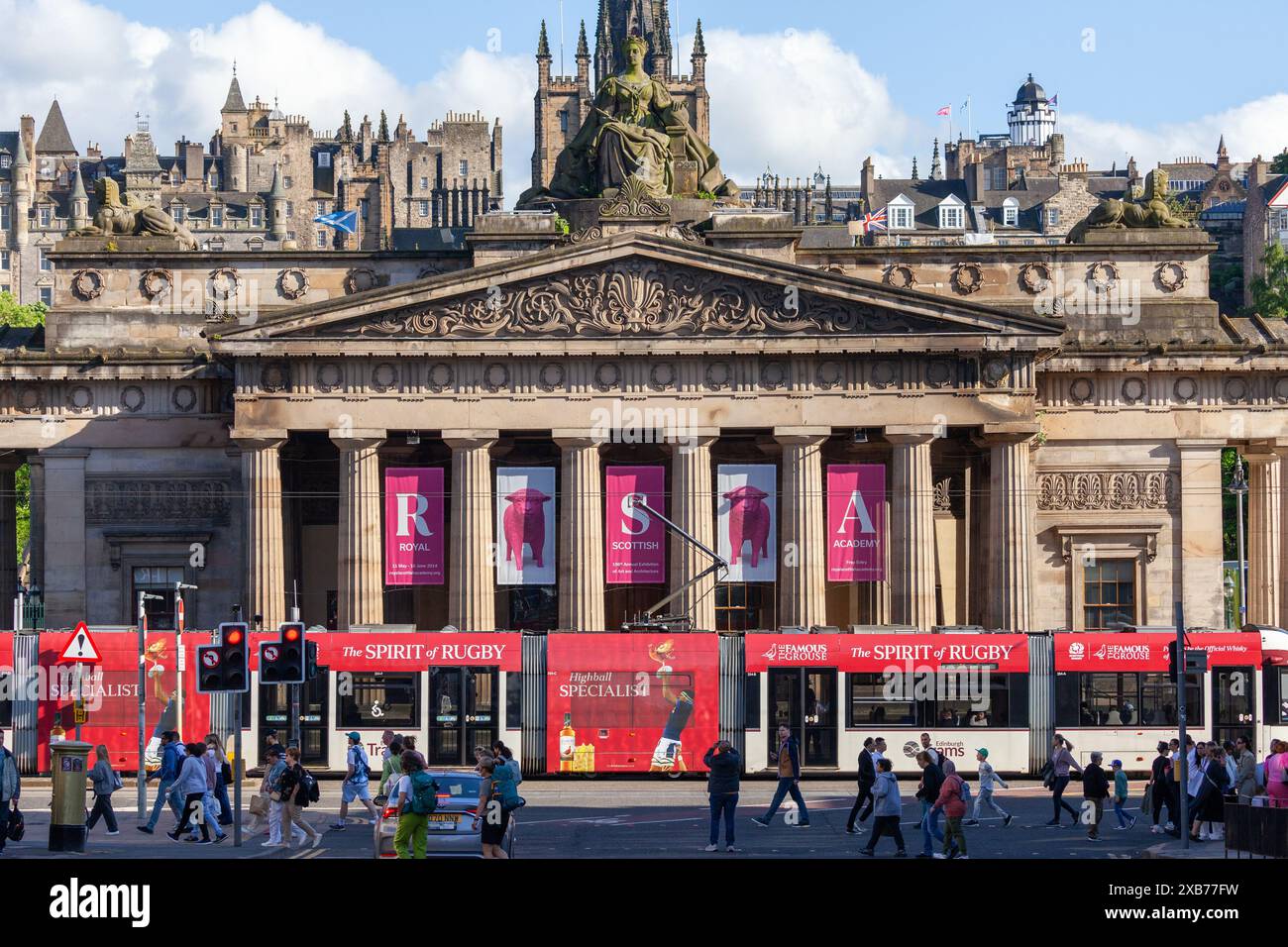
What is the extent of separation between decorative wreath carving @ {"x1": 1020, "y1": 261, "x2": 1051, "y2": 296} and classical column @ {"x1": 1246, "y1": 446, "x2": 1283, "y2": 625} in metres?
8.77

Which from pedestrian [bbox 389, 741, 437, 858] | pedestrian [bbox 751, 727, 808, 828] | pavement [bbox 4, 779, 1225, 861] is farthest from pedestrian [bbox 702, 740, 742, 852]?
pedestrian [bbox 389, 741, 437, 858]

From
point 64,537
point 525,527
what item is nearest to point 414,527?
point 525,527

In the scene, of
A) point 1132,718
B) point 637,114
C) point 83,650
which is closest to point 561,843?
point 83,650

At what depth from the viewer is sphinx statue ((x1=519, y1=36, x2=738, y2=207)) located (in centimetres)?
7588

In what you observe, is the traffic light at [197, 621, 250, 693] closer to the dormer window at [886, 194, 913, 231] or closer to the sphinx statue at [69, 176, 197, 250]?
the sphinx statue at [69, 176, 197, 250]

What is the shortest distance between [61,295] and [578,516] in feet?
66.1

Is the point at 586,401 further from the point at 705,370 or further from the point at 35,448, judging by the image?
the point at 35,448

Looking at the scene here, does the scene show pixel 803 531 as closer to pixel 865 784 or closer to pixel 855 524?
pixel 855 524

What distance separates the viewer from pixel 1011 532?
238 feet

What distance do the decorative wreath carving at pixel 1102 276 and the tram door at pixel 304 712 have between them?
3182 centimetres

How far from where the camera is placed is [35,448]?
7812 centimetres

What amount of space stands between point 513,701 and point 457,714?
1.49 meters

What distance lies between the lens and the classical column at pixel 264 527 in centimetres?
7212

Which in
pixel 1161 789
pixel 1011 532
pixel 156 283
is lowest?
pixel 1161 789
